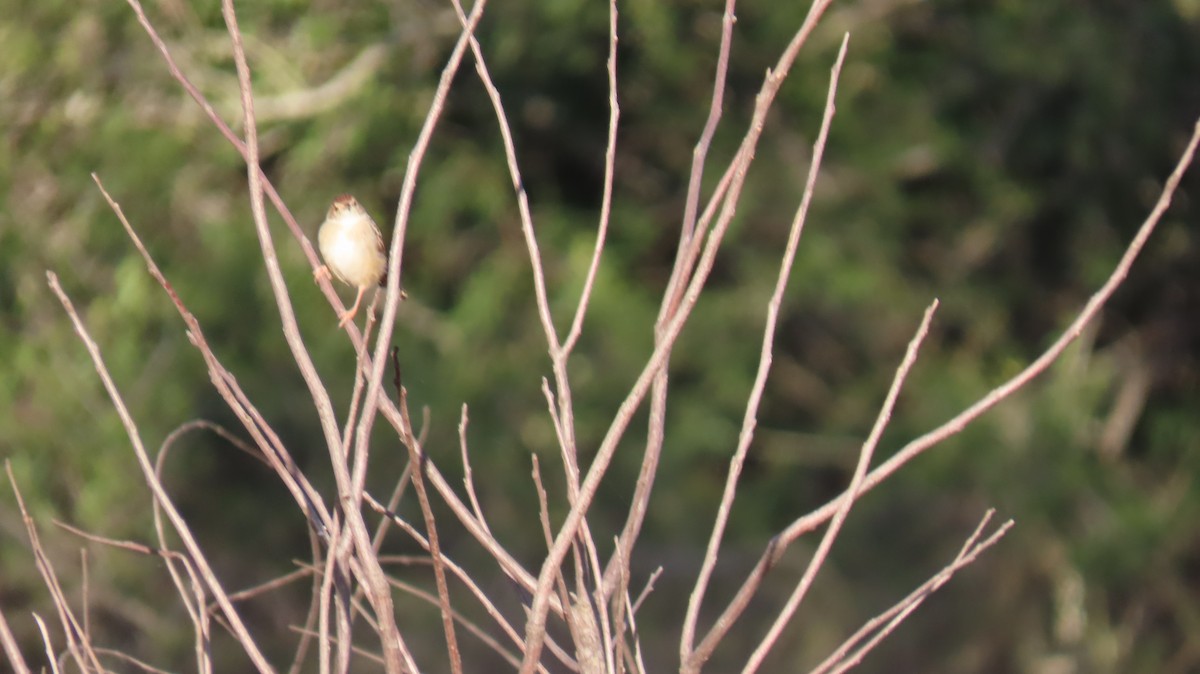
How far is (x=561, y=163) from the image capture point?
26.6 ft

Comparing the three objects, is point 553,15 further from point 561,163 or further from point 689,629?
point 689,629

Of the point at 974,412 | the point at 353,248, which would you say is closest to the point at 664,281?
the point at 353,248

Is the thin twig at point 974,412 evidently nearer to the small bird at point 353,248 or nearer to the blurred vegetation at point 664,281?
the small bird at point 353,248

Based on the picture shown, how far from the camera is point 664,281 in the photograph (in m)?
8.43

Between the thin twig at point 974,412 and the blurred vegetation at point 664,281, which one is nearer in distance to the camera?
the thin twig at point 974,412

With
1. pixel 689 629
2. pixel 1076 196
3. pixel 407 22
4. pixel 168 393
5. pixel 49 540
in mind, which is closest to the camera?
pixel 689 629

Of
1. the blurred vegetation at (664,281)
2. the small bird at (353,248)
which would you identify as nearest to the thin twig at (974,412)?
the small bird at (353,248)

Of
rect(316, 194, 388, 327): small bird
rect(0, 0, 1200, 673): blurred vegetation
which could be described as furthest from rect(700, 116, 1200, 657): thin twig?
rect(0, 0, 1200, 673): blurred vegetation

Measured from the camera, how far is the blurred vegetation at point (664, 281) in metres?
6.62

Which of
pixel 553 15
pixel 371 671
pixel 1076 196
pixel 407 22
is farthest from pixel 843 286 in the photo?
pixel 371 671

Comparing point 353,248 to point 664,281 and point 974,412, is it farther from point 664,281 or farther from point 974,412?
point 664,281

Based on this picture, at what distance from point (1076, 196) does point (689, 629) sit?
6.73 m

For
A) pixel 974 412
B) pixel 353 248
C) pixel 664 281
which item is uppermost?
pixel 974 412

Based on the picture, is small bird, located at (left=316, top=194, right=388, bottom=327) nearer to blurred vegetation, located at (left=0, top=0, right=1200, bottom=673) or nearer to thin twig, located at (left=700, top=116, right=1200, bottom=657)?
thin twig, located at (left=700, top=116, right=1200, bottom=657)
